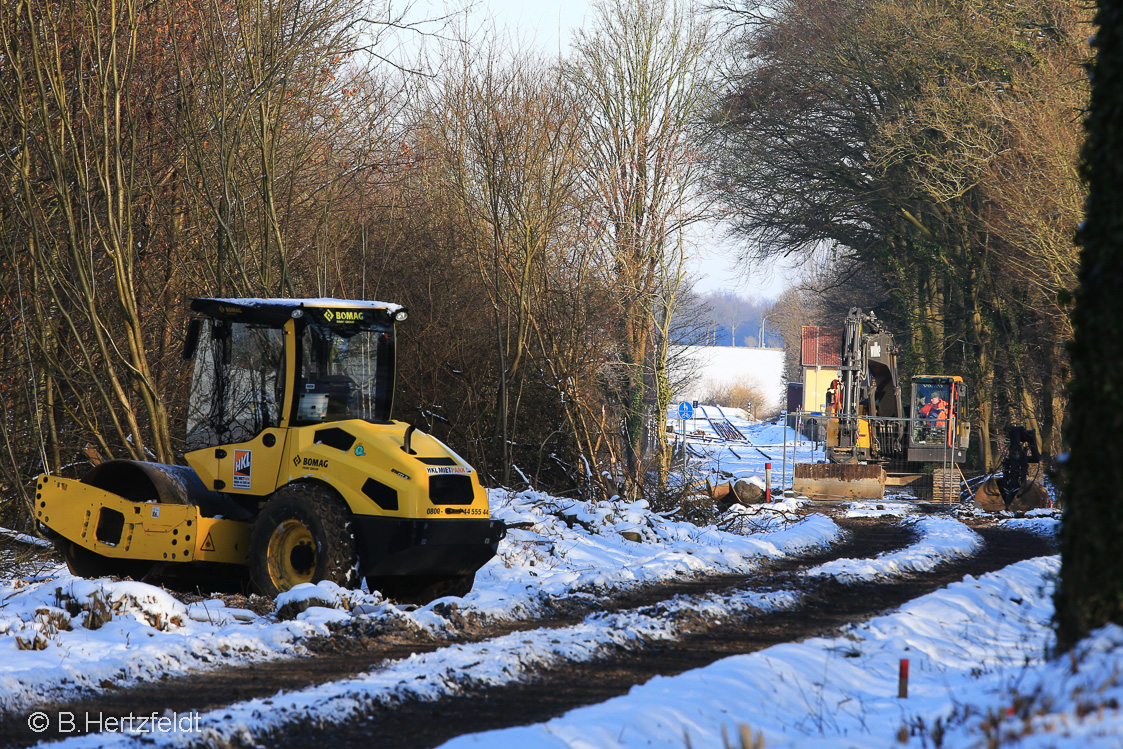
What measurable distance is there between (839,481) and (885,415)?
4.45 m

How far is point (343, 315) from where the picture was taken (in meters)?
9.66

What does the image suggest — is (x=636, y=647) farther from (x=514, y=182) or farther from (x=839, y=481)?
(x=839, y=481)

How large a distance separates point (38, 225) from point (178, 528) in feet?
14.7

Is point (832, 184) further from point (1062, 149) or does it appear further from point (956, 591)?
point (956, 591)

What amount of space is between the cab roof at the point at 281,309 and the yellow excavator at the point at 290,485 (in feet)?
0.04

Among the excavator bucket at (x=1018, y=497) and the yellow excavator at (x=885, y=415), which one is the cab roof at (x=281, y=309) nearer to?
the excavator bucket at (x=1018, y=497)

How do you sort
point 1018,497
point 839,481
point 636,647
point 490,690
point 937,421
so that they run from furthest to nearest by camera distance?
point 937,421 → point 839,481 → point 1018,497 → point 636,647 → point 490,690

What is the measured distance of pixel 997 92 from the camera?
2573cm

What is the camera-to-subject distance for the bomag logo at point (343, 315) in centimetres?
958

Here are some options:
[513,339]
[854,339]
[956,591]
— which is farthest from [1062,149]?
[956,591]

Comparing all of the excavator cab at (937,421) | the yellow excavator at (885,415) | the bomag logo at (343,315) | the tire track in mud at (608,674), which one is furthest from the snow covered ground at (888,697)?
the excavator cab at (937,421)

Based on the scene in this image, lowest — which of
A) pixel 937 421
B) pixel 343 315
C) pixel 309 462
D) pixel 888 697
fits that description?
pixel 888 697

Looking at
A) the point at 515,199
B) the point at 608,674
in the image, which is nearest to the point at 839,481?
the point at 515,199

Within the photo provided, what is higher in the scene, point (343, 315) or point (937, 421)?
point (343, 315)
